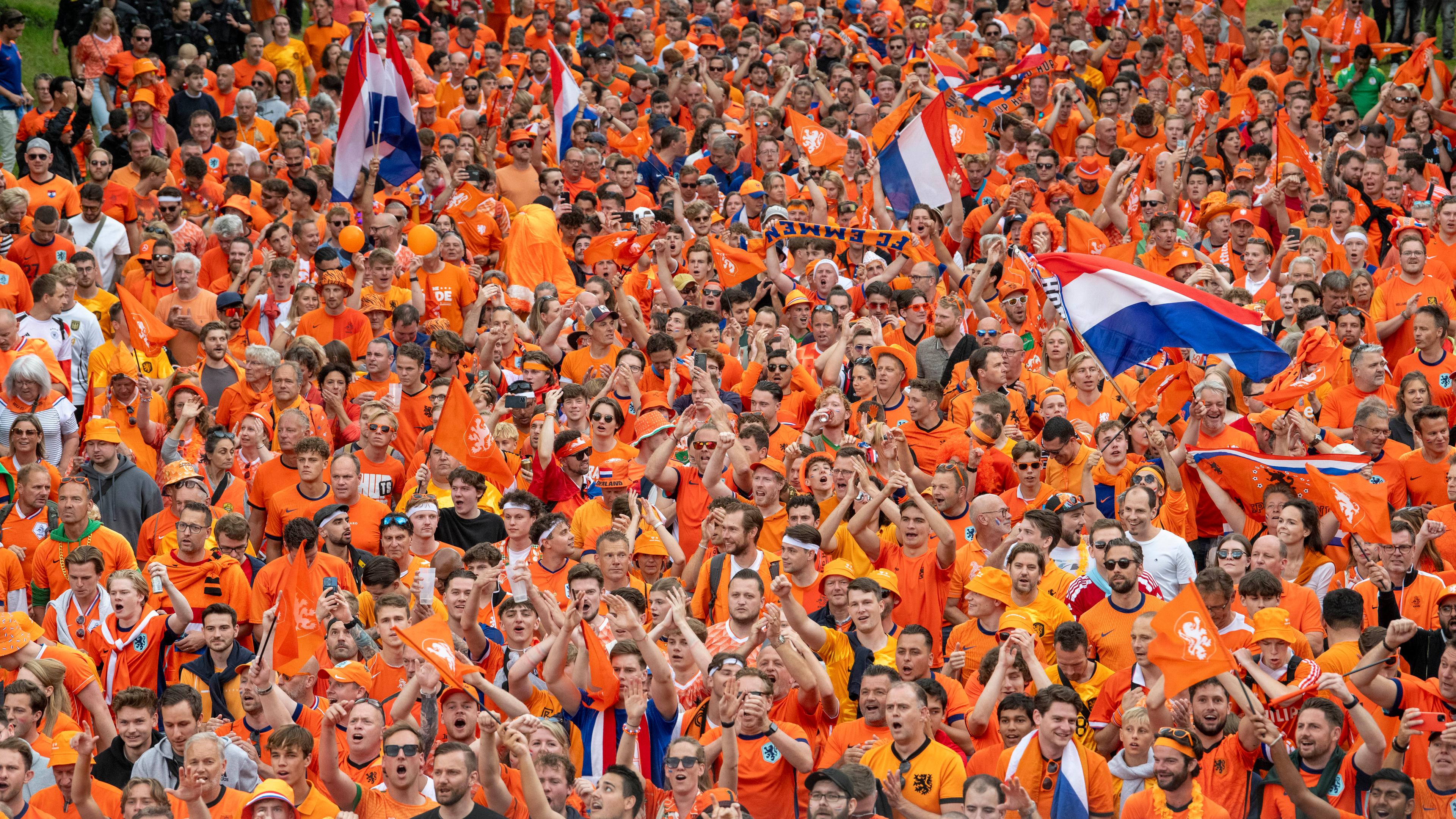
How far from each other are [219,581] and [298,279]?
198 inches

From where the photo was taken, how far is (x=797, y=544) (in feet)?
34.0

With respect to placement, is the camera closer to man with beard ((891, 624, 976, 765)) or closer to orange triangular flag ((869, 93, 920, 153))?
man with beard ((891, 624, 976, 765))

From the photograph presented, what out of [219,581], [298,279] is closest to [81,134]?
[298,279]

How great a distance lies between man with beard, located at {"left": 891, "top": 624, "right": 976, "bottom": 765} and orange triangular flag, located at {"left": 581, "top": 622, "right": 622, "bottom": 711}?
1.46m

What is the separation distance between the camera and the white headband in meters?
10.3

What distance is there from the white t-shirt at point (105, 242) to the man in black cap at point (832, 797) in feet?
30.1

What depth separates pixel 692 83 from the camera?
20.0 metres

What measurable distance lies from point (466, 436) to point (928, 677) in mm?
4259

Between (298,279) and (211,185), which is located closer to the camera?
(298,279)

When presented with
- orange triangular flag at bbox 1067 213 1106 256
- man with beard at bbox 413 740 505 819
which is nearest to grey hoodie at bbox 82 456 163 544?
man with beard at bbox 413 740 505 819

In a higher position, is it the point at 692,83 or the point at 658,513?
the point at 658,513

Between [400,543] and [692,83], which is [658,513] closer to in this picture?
[400,543]

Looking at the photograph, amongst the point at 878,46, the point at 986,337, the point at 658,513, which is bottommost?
the point at 878,46

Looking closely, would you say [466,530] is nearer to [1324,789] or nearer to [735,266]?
[735,266]
